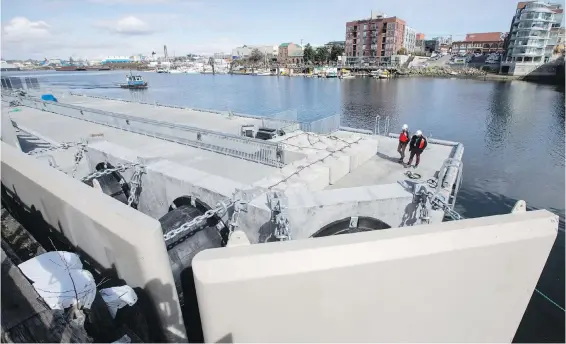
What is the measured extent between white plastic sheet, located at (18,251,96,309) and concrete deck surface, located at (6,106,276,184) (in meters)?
7.16

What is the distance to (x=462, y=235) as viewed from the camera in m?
3.13

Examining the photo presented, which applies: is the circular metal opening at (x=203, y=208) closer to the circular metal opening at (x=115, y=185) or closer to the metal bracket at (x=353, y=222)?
the circular metal opening at (x=115, y=185)

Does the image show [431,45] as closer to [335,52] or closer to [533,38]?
[335,52]

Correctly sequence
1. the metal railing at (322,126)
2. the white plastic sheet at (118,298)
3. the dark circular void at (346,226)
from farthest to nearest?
1. the metal railing at (322,126)
2. the dark circular void at (346,226)
3. the white plastic sheet at (118,298)

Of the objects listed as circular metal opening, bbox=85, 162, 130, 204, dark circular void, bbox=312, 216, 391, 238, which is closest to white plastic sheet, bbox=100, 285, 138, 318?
dark circular void, bbox=312, 216, 391, 238

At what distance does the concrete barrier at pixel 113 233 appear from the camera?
3.85 m

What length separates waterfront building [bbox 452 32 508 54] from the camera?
135m

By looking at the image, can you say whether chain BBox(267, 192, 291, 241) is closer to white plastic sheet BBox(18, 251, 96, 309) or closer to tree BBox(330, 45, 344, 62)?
white plastic sheet BBox(18, 251, 96, 309)

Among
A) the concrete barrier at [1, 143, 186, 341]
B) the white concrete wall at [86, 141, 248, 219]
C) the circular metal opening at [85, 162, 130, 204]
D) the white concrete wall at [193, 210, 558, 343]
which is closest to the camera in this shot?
the white concrete wall at [193, 210, 558, 343]

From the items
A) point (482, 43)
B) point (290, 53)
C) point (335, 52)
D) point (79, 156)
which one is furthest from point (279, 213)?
point (482, 43)

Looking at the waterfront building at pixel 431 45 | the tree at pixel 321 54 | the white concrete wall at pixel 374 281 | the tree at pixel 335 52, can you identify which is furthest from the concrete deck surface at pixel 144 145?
the waterfront building at pixel 431 45

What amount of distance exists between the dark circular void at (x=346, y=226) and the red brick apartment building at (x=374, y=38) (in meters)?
123

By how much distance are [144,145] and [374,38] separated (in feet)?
398

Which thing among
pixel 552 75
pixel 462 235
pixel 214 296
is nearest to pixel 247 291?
pixel 214 296
